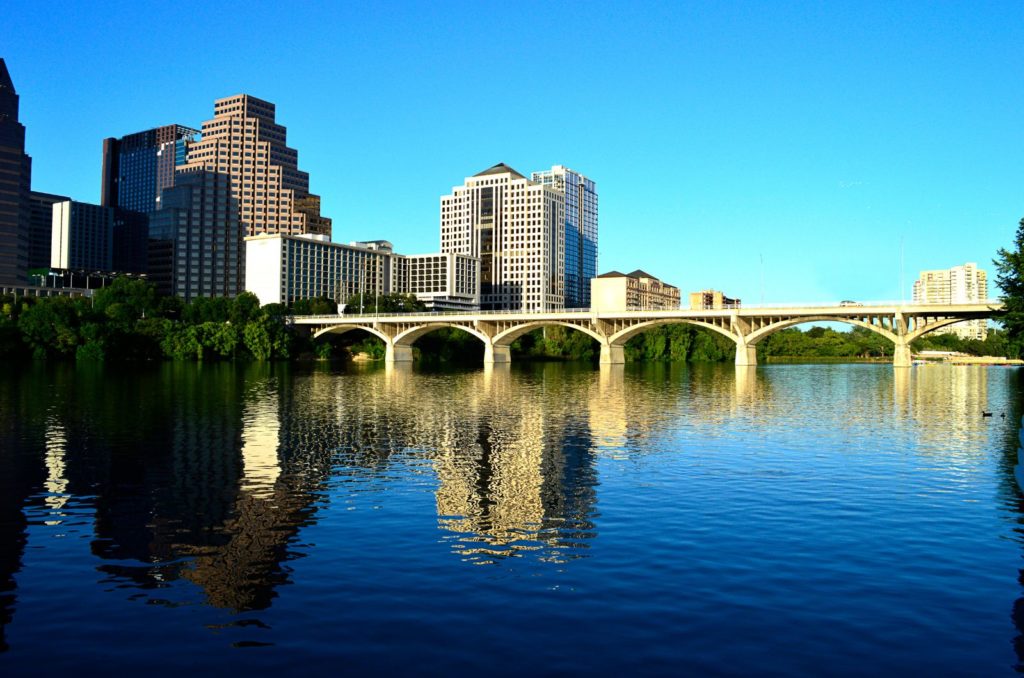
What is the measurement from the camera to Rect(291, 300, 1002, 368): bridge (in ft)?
356

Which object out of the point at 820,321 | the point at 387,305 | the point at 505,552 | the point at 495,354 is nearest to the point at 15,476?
the point at 505,552

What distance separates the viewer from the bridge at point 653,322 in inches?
4269

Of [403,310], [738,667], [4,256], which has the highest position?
[4,256]

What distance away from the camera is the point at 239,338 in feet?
437

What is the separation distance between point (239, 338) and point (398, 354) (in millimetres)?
27446

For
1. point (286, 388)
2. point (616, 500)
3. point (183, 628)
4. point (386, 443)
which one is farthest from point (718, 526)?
point (286, 388)

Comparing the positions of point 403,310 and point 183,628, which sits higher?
point 403,310

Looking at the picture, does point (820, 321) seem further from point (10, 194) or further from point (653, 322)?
point (10, 194)

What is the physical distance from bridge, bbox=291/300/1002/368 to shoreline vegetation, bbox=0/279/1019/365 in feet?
29.6

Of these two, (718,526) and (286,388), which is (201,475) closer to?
(718,526)

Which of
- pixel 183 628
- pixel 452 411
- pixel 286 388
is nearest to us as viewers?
pixel 183 628

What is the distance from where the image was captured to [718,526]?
Answer: 61.1 ft

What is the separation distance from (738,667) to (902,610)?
389 cm

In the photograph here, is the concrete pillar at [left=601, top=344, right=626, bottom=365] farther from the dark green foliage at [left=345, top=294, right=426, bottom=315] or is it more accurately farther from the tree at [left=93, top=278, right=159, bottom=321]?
the tree at [left=93, top=278, right=159, bottom=321]
